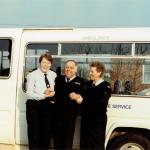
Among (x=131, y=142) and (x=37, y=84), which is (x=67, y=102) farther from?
(x=131, y=142)

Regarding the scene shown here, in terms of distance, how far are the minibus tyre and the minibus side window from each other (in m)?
2.35

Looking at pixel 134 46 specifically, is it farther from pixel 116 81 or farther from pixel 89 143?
pixel 89 143

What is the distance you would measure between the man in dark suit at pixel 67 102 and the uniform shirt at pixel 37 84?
13 cm

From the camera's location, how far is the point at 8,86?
929cm

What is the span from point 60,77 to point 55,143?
4.05 ft

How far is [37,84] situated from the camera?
8430mm

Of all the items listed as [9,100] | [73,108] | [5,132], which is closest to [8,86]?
[9,100]

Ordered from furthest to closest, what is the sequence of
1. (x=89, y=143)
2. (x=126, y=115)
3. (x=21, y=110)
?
(x=21, y=110)
(x=126, y=115)
(x=89, y=143)

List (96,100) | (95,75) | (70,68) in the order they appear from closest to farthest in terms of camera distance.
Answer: (96,100) → (95,75) → (70,68)

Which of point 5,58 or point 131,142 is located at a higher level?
point 5,58

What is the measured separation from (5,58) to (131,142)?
2.76 m

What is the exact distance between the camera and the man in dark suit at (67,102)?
8.20m

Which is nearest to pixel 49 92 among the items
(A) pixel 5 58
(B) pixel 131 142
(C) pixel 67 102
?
(C) pixel 67 102

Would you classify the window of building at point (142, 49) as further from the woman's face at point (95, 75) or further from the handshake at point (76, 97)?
the handshake at point (76, 97)
